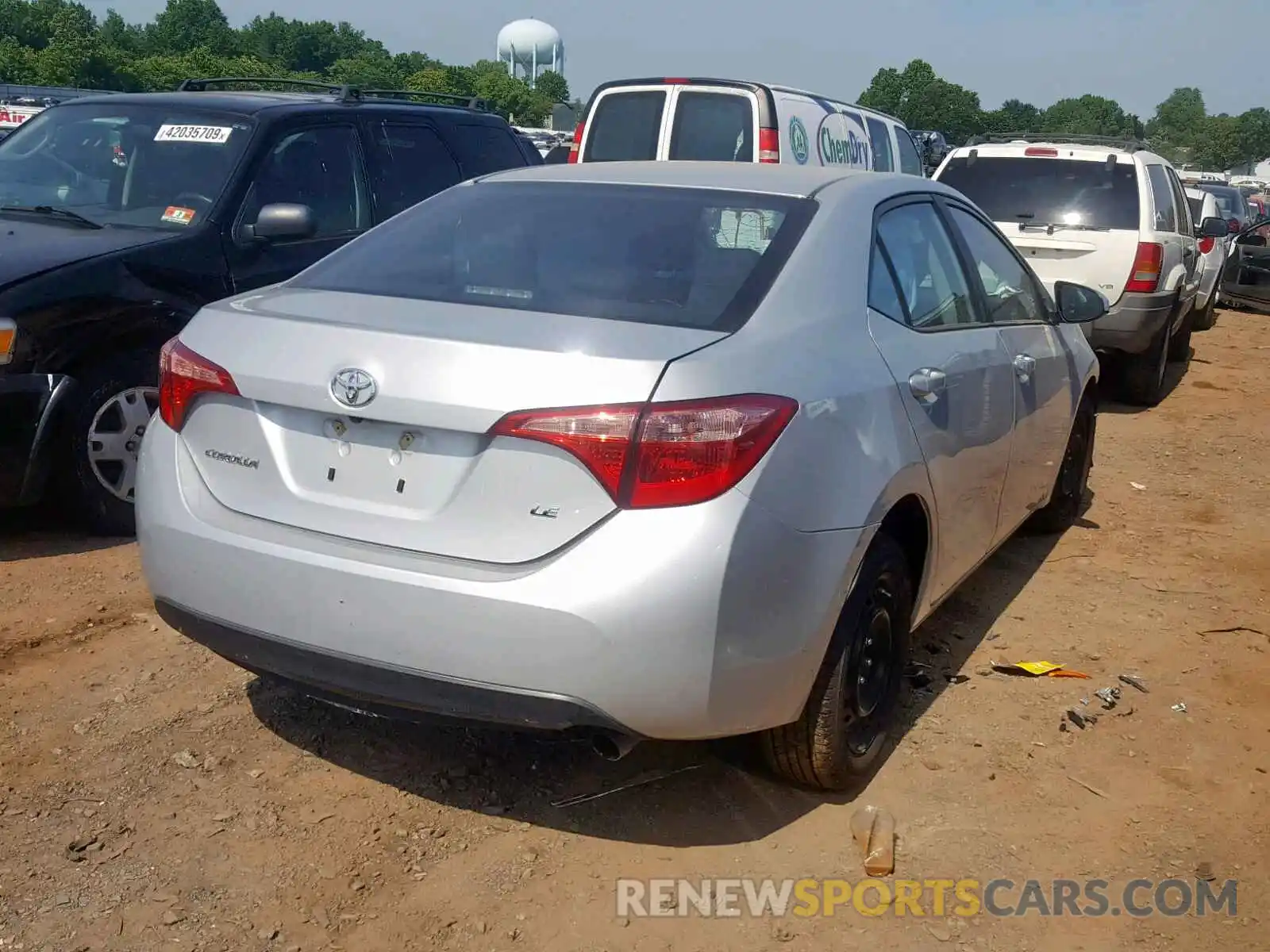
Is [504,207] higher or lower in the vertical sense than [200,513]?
higher

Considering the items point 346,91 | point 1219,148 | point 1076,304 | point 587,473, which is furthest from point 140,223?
point 1219,148

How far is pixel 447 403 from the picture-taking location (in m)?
2.66

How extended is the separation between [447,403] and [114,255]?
116 inches

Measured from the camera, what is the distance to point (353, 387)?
9.04 ft

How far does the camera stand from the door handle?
11.0 feet

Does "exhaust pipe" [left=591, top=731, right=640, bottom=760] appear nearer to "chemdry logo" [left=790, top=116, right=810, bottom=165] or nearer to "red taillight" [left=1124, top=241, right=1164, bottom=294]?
"red taillight" [left=1124, top=241, right=1164, bottom=294]

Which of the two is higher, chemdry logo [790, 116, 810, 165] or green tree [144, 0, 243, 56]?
green tree [144, 0, 243, 56]

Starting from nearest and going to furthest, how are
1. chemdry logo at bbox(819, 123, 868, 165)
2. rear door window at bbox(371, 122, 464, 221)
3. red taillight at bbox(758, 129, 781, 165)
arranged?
rear door window at bbox(371, 122, 464, 221) → red taillight at bbox(758, 129, 781, 165) → chemdry logo at bbox(819, 123, 868, 165)

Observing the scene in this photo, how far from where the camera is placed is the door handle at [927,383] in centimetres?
335

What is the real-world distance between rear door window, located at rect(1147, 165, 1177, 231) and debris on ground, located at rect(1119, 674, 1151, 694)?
5.78 m

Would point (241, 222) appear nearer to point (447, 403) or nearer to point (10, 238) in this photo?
point (10, 238)

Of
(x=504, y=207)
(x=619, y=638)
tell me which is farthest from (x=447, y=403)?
(x=504, y=207)

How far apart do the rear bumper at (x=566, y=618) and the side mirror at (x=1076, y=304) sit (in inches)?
93.4

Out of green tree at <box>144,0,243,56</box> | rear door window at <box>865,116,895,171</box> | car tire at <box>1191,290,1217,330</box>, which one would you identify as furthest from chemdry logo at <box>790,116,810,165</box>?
green tree at <box>144,0,243,56</box>
